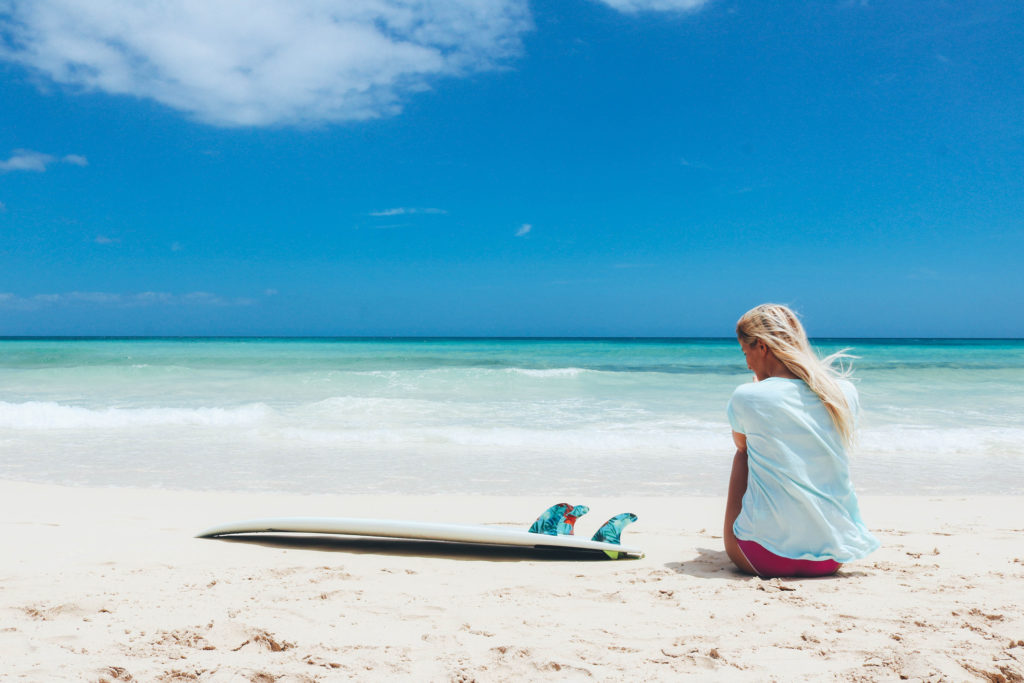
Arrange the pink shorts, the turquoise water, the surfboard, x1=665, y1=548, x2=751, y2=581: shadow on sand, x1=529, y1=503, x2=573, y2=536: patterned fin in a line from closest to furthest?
the pink shorts, x1=665, y1=548, x2=751, y2=581: shadow on sand, the surfboard, x1=529, y1=503, x2=573, y2=536: patterned fin, the turquoise water

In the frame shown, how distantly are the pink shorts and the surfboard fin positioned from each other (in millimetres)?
936

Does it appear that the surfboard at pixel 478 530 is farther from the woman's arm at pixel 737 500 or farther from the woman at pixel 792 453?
the woman at pixel 792 453

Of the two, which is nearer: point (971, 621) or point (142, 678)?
point (142, 678)

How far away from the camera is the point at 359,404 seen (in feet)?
38.8

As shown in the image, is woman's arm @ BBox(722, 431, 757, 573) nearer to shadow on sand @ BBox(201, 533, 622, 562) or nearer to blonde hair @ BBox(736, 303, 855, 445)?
blonde hair @ BBox(736, 303, 855, 445)

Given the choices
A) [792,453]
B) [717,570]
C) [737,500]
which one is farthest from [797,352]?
[717,570]

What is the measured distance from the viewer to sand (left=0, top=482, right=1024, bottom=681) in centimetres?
224

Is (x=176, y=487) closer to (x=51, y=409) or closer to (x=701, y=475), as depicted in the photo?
(x=701, y=475)

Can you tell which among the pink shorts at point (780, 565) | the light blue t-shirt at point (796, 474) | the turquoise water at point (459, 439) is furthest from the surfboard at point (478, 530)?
the turquoise water at point (459, 439)

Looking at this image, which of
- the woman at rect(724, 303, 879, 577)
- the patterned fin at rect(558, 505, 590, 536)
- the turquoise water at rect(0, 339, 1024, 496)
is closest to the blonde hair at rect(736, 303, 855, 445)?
the woman at rect(724, 303, 879, 577)

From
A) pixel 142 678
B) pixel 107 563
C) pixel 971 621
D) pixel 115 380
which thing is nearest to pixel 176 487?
pixel 107 563

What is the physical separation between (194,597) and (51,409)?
31.7 feet

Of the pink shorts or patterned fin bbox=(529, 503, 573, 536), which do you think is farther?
patterned fin bbox=(529, 503, 573, 536)

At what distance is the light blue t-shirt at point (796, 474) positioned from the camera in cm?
291
